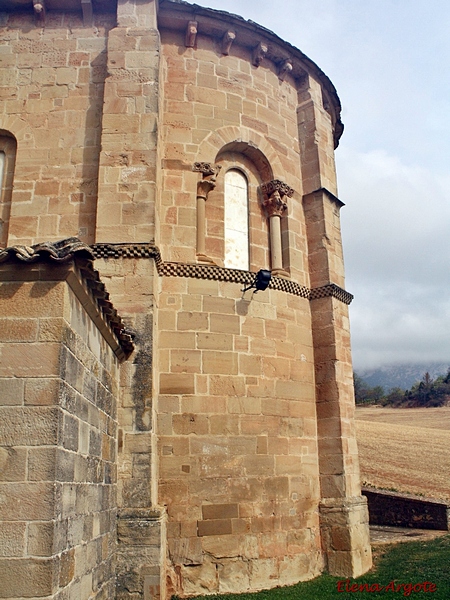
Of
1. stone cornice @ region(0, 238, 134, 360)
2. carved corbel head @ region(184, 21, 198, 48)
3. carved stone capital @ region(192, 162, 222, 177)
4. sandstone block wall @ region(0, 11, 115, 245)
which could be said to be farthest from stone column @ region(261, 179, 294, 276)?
stone cornice @ region(0, 238, 134, 360)

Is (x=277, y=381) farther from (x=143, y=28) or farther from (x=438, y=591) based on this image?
(x=143, y=28)

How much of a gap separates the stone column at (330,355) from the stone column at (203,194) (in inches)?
92.4

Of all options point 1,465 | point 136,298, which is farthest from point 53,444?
point 136,298

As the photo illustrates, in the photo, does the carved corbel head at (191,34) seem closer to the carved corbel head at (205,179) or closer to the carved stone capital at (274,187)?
the carved corbel head at (205,179)

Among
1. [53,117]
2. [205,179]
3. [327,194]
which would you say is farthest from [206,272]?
[53,117]

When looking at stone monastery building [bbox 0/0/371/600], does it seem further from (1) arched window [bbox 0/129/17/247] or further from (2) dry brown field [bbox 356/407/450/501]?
(2) dry brown field [bbox 356/407/450/501]

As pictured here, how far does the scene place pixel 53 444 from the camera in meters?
4.48

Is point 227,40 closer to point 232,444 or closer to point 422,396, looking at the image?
point 232,444

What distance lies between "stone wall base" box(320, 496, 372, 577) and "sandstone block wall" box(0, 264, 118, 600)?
515 cm

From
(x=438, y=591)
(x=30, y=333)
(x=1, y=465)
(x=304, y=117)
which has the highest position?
(x=304, y=117)

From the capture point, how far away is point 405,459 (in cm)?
2409

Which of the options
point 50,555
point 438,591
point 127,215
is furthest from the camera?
point 127,215

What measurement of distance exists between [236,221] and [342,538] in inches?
224

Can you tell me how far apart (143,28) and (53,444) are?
8.02 metres
